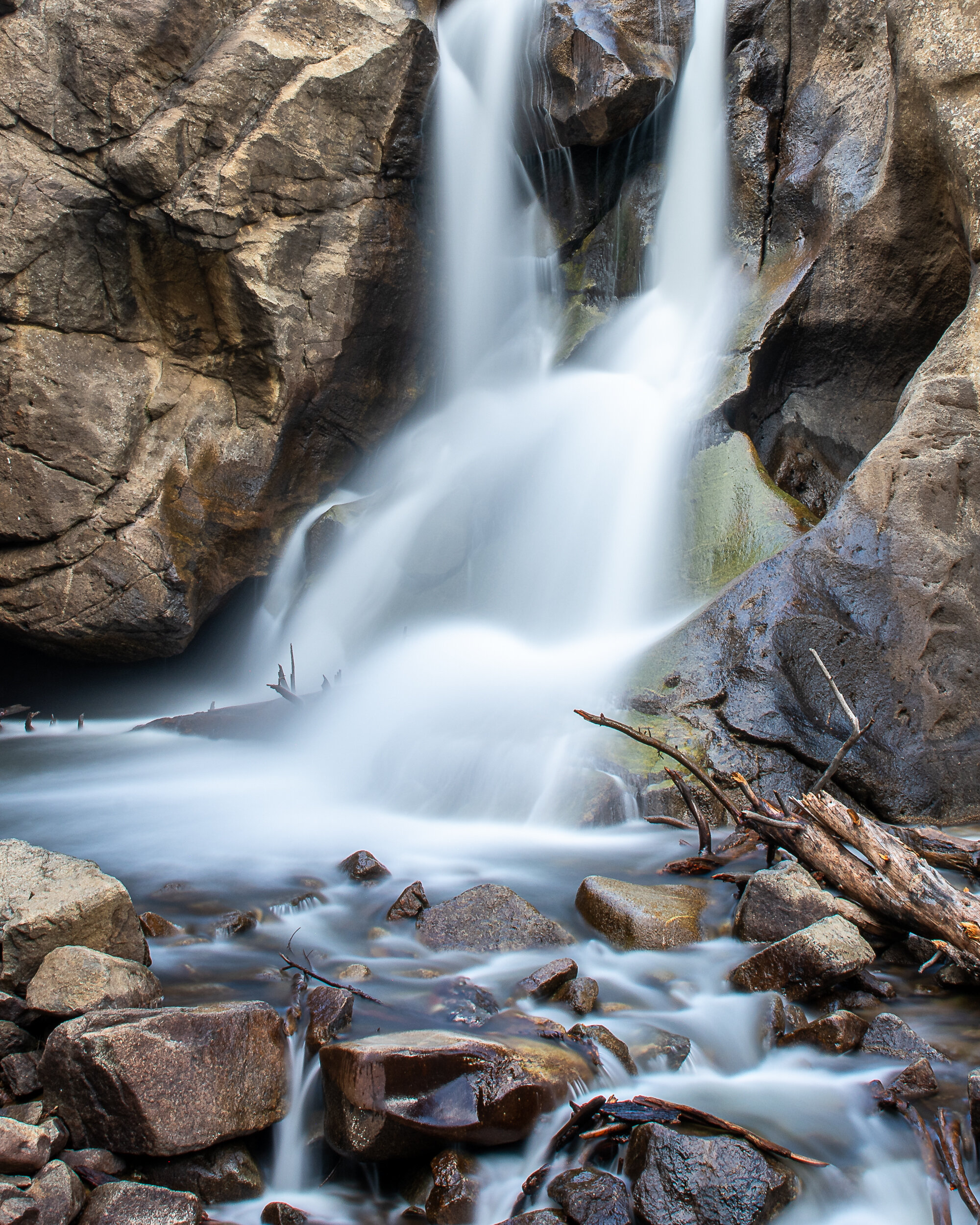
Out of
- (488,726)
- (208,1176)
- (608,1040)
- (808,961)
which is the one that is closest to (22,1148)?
(208,1176)

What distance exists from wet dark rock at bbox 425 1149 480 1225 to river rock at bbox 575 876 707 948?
1429 millimetres

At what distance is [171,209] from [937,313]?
7.83 meters

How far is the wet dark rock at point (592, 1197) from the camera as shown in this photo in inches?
80.4

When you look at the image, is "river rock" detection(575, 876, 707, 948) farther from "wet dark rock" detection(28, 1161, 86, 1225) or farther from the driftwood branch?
"wet dark rock" detection(28, 1161, 86, 1225)

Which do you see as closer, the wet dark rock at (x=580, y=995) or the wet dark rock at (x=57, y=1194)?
the wet dark rock at (x=57, y=1194)

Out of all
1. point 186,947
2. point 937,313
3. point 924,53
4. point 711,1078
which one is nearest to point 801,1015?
point 711,1078

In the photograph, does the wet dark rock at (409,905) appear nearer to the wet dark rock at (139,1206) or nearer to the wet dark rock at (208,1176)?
the wet dark rock at (208,1176)

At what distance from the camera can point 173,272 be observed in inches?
341

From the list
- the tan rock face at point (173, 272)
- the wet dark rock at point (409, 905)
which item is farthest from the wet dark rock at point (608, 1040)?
the tan rock face at point (173, 272)

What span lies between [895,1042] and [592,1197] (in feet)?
3.95

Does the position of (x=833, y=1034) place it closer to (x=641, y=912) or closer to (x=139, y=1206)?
(x=641, y=912)

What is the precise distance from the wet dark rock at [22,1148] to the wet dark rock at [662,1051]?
5.68 feet

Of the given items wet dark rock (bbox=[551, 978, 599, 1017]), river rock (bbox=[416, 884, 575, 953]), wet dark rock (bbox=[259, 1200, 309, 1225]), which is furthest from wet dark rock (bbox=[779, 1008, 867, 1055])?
wet dark rock (bbox=[259, 1200, 309, 1225])

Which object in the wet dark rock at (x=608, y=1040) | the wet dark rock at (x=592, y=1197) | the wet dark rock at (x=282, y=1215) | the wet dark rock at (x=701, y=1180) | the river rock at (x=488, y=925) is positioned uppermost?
the wet dark rock at (x=701, y=1180)
